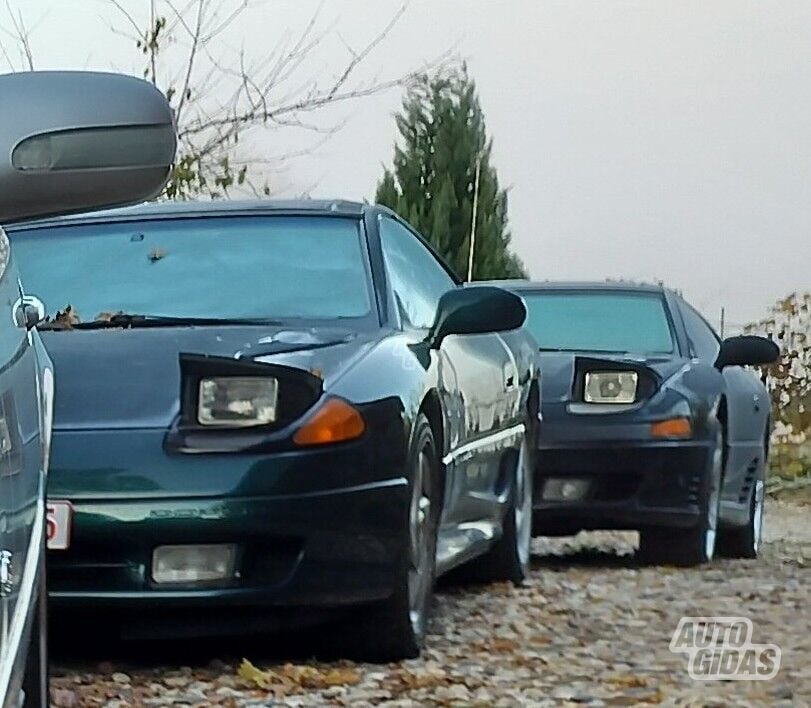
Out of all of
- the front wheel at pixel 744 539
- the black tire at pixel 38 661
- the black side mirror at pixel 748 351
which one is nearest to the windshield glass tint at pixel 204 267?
the black tire at pixel 38 661

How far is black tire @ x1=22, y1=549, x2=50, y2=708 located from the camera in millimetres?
2701

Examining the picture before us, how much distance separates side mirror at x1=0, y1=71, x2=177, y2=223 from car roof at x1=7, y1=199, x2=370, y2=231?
335 centimetres

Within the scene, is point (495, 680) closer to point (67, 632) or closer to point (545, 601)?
point (67, 632)

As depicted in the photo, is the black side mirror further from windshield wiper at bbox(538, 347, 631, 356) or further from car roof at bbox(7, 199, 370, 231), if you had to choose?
car roof at bbox(7, 199, 370, 231)

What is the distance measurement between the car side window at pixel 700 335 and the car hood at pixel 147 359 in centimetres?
316

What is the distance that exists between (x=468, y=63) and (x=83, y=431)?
5356 mm

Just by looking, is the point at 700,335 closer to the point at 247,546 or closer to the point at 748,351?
the point at 748,351

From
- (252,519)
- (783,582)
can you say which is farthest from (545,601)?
(252,519)

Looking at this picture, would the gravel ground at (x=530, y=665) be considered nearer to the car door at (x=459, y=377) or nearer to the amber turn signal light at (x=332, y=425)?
the car door at (x=459, y=377)

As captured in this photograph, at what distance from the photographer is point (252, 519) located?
4.38 metres

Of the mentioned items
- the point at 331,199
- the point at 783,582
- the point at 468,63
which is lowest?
the point at 783,582

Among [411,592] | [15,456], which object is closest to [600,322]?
[411,592]

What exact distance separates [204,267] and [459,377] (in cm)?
79
